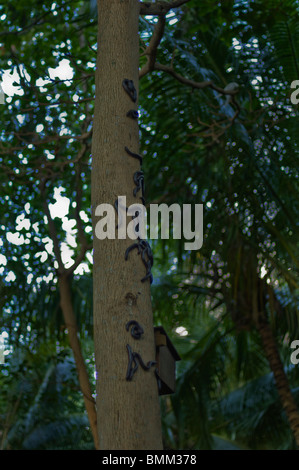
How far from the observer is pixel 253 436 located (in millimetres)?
9672

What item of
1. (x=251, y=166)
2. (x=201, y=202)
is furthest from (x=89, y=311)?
(x=251, y=166)

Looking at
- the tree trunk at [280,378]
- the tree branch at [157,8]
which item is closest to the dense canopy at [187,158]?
the tree trunk at [280,378]

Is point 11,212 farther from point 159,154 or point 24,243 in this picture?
point 159,154

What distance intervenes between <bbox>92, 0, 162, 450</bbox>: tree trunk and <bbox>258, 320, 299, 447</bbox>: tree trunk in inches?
193

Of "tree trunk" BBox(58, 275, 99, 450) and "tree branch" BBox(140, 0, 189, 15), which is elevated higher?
"tree branch" BBox(140, 0, 189, 15)

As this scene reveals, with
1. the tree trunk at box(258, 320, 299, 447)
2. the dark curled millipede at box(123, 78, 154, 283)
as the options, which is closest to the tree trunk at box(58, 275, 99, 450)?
the dark curled millipede at box(123, 78, 154, 283)

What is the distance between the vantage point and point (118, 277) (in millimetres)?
2516

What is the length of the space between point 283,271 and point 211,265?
4.46 ft

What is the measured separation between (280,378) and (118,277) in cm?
525

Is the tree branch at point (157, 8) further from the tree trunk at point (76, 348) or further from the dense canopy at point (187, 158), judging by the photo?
the tree trunk at point (76, 348)

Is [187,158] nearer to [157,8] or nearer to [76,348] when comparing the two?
[76,348]

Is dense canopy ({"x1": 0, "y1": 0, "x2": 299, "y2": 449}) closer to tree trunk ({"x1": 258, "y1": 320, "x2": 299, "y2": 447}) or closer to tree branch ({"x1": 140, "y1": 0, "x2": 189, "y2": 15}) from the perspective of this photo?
tree trunk ({"x1": 258, "y1": 320, "x2": 299, "y2": 447})

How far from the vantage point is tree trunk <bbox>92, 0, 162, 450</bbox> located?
2.26 m
